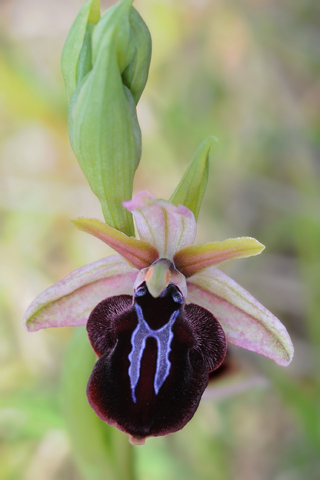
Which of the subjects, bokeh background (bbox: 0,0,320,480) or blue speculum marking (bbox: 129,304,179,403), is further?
bokeh background (bbox: 0,0,320,480)

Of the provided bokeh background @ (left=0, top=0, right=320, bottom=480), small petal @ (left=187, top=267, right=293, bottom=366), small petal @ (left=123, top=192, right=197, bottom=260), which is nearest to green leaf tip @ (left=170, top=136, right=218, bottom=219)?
small petal @ (left=123, top=192, right=197, bottom=260)

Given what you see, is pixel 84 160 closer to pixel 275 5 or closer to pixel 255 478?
pixel 255 478

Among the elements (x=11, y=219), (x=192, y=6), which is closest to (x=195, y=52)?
(x=192, y=6)

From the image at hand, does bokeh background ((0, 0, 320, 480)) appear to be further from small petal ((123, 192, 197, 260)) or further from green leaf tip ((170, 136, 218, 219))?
green leaf tip ((170, 136, 218, 219))

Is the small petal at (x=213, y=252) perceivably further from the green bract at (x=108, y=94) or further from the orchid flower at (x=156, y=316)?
the green bract at (x=108, y=94)

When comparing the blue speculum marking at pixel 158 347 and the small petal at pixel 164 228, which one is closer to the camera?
the blue speculum marking at pixel 158 347

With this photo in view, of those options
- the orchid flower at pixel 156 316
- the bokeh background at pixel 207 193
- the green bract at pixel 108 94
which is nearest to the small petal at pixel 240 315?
the orchid flower at pixel 156 316

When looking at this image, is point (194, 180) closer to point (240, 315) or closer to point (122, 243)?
point (122, 243)
